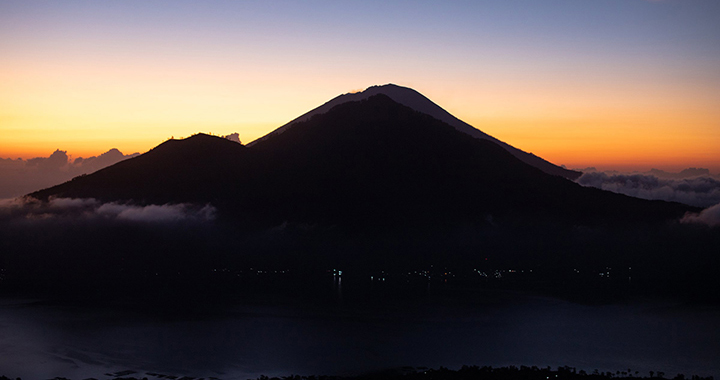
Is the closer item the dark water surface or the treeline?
the treeline

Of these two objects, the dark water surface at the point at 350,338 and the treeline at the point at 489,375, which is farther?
the dark water surface at the point at 350,338

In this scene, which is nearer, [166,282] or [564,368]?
[564,368]

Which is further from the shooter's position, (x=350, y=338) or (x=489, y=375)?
(x=350, y=338)

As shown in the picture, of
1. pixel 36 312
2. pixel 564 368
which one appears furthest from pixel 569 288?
pixel 36 312

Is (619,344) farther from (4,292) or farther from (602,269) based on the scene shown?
(4,292)

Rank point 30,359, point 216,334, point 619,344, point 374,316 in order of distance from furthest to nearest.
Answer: point 374,316 < point 216,334 < point 619,344 < point 30,359

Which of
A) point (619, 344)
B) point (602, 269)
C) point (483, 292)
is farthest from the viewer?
point (602, 269)

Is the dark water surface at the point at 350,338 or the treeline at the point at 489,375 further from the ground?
the treeline at the point at 489,375

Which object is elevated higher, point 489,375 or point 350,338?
point 489,375
